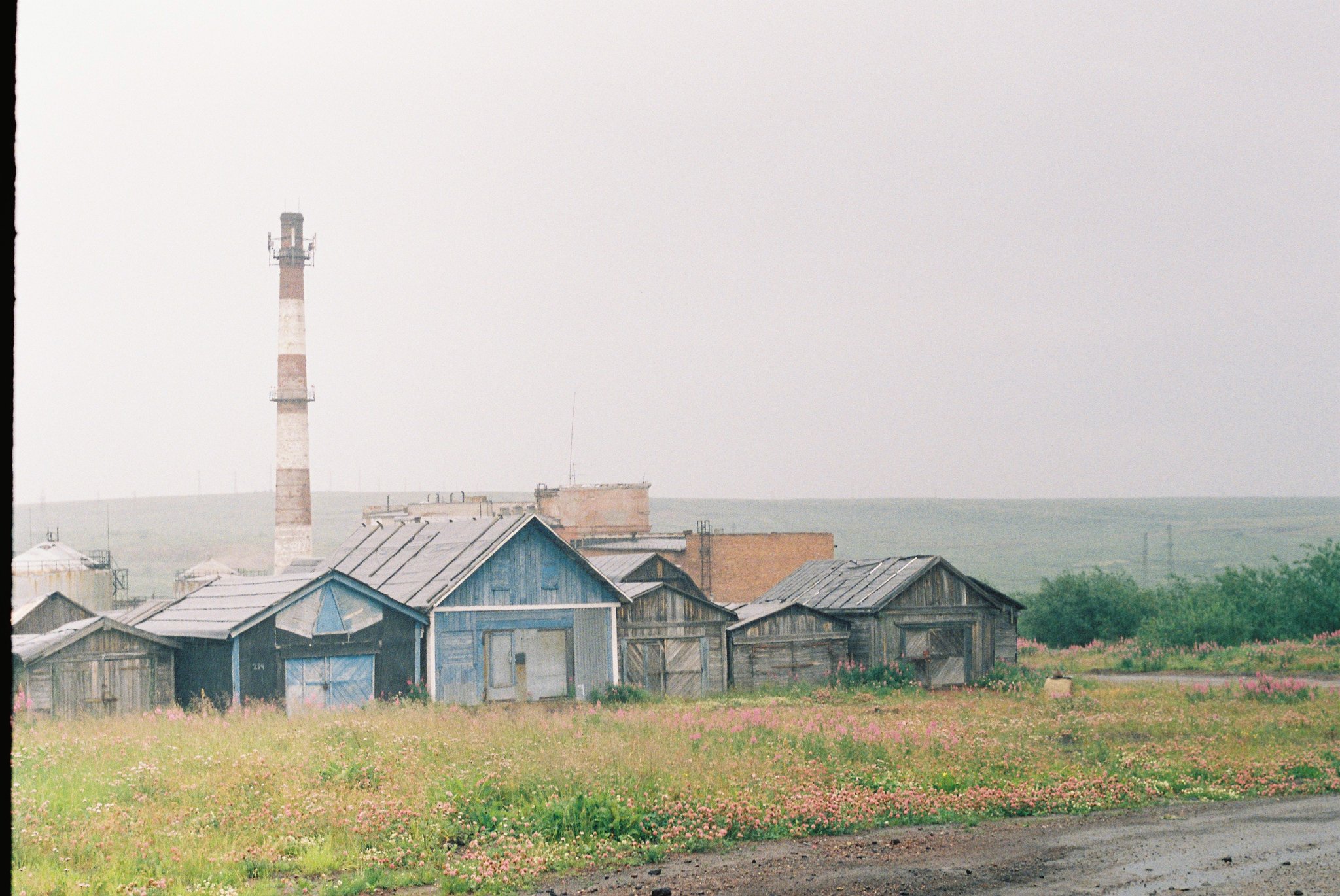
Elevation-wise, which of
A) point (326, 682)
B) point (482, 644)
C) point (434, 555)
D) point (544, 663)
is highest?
point (434, 555)

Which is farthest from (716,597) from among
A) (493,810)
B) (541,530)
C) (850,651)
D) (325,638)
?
(493,810)

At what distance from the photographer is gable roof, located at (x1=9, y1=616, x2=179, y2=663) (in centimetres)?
2511

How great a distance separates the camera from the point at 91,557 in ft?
239

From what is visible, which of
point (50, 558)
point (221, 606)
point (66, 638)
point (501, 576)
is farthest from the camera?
point (50, 558)

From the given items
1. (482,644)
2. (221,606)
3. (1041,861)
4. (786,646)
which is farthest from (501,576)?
(1041,861)

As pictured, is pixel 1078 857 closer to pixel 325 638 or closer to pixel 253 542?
pixel 325 638

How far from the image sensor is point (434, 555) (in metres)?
33.6

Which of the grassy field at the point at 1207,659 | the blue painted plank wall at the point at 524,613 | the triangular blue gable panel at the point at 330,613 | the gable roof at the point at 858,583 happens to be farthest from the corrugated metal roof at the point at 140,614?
the grassy field at the point at 1207,659

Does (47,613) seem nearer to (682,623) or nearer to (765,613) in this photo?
(682,623)

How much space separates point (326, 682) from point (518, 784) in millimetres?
13699

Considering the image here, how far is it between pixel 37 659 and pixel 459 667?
9.47 m

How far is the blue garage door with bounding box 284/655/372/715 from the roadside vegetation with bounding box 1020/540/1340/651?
27799 mm

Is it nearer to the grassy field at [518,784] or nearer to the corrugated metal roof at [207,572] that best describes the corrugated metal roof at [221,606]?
the grassy field at [518,784]

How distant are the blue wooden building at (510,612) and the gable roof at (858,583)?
8071mm
